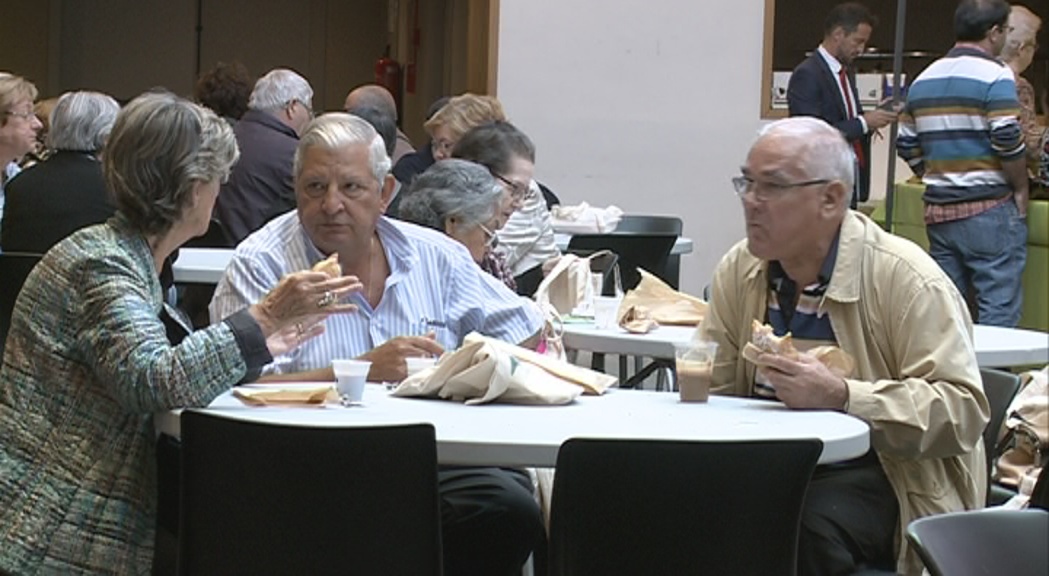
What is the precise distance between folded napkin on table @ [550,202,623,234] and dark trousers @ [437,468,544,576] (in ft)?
13.0

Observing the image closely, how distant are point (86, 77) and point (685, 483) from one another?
706 inches

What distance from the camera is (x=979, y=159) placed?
7.84m

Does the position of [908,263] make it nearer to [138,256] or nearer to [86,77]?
[138,256]

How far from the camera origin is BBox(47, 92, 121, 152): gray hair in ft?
20.2

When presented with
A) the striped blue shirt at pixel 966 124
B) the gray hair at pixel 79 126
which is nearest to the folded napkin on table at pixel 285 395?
the gray hair at pixel 79 126

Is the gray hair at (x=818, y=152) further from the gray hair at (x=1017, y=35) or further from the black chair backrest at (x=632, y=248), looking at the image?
the gray hair at (x=1017, y=35)

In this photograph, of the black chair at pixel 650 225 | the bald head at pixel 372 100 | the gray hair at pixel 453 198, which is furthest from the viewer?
the bald head at pixel 372 100

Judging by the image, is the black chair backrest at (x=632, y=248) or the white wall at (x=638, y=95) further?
the white wall at (x=638, y=95)

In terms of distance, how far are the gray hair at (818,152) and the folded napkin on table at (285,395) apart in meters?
1.10

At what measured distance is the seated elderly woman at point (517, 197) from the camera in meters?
5.53

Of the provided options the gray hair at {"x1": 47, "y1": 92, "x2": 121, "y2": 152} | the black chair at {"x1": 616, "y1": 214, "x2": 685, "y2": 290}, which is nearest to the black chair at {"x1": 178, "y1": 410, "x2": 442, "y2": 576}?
the gray hair at {"x1": 47, "y1": 92, "x2": 121, "y2": 152}

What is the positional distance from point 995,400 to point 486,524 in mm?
1179

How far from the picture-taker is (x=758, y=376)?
3.80m

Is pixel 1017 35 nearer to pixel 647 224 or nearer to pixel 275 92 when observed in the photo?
pixel 647 224
